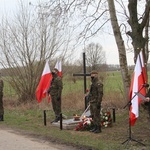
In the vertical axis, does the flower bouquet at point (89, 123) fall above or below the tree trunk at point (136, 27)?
below

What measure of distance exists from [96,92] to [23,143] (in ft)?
9.95

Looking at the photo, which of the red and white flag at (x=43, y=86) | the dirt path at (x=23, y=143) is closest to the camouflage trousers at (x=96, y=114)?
the dirt path at (x=23, y=143)

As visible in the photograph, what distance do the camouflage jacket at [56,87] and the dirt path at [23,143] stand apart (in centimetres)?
282

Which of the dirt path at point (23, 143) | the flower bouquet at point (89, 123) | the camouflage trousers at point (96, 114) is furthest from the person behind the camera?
the flower bouquet at point (89, 123)

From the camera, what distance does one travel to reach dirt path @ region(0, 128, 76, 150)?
8648 millimetres

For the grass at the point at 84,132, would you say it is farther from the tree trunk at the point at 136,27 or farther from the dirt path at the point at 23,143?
the tree trunk at the point at 136,27

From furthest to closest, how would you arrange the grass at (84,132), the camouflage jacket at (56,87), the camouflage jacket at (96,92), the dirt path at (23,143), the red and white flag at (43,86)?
the red and white flag at (43,86) → the camouflage jacket at (56,87) → the camouflage jacket at (96,92) → the grass at (84,132) → the dirt path at (23,143)

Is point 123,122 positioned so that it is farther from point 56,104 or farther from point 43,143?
point 43,143

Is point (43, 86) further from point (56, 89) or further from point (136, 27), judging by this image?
point (136, 27)

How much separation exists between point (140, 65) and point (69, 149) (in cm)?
281

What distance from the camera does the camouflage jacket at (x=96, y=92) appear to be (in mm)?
10852

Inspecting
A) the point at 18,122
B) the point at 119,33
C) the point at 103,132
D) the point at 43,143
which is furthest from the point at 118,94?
the point at 43,143

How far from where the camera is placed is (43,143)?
9336 mm

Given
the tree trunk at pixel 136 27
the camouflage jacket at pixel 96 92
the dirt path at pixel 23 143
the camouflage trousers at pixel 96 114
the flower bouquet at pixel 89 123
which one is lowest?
the dirt path at pixel 23 143
